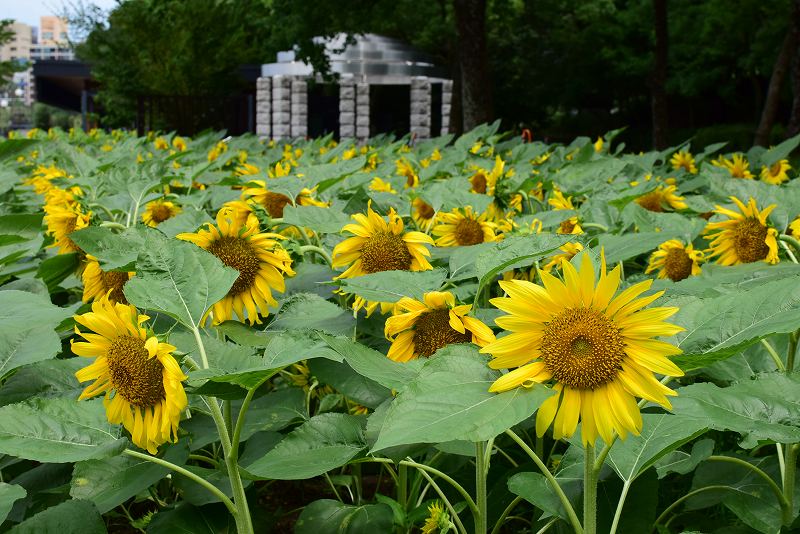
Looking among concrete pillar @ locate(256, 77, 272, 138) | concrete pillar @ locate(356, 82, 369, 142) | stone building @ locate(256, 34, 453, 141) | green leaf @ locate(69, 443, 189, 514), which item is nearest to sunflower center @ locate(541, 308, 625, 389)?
green leaf @ locate(69, 443, 189, 514)

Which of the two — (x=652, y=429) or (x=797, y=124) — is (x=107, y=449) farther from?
(x=797, y=124)

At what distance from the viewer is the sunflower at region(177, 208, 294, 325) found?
196cm

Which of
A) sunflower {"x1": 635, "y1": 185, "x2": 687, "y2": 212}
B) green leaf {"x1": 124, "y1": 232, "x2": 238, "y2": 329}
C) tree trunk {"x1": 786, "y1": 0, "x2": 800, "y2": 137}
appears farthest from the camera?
tree trunk {"x1": 786, "y1": 0, "x2": 800, "y2": 137}

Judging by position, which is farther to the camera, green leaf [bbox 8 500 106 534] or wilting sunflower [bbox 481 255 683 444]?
green leaf [bbox 8 500 106 534]

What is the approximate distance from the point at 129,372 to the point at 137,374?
0.02 metres

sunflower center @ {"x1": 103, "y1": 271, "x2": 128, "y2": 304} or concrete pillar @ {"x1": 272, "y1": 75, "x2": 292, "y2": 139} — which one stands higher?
sunflower center @ {"x1": 103, "y1": 271, "x2": 128, "y2": 304}

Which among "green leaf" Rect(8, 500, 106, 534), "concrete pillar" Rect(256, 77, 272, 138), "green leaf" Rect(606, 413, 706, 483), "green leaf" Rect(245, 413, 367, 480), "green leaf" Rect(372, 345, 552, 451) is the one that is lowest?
"concrete pillar" Rect(256, 77, 272, 138)

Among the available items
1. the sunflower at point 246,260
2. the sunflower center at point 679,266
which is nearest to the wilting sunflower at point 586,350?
the sunflower at point 246,260

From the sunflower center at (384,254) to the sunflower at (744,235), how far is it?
2.66ft

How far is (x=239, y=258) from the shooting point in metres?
1.97

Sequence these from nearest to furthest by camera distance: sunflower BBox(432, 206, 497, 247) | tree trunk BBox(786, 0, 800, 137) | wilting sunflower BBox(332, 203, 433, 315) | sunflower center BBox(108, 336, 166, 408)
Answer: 1. sunflower center BBox(108, 336, 166, 408)
2. wilting sunflower BBox(332, 203, 433, 315)
3. sunflower BBox(432, 206, 497, 247)
4. tree trunk BBox(786, 0, 800, 137)

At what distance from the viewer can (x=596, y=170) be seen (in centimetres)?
392

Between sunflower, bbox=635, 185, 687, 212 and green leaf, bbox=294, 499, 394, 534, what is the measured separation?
204 cm

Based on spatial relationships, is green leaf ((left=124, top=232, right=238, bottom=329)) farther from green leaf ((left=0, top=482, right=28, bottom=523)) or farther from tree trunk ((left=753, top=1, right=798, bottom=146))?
tree trunk ((left=753, top=1, right=798, bottom=146))
